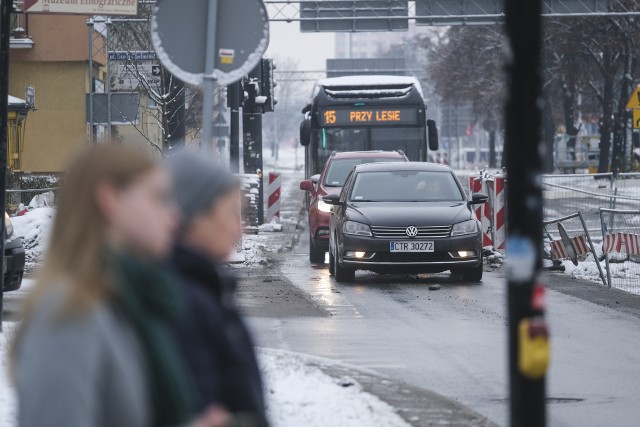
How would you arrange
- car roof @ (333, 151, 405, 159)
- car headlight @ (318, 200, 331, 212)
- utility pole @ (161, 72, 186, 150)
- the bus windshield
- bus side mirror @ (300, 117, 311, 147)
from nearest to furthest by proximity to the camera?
car headlight @ (318, 200, 331, 212)
car roof @ (333, 151, 405, 159)
utility pole @ (161, 72, 186, 150)
the bus windshield
bus side mirror @ (300, 117, 311, 147)

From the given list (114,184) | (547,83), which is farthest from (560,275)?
(547,83)

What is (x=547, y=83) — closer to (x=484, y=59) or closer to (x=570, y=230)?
(x=484, y=59)

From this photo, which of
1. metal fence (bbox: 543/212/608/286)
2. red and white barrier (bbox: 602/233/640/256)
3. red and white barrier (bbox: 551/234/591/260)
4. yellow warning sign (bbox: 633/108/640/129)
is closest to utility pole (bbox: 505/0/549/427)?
red and white barrier (bbox: 602/233/640/256)

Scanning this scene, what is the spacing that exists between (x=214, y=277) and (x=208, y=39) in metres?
5.01

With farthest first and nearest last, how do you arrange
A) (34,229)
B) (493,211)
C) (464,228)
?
1. (34,229)
2. (493,211)
3. (464,228)

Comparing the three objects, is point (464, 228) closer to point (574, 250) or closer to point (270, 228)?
point (574, 250)

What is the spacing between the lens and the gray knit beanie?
3.05 m

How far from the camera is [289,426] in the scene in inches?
307

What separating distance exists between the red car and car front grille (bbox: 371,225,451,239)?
3.14 meters

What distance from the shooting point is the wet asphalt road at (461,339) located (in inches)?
370

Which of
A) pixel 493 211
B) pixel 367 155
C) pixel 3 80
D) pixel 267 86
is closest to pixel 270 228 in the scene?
pixel 267 86

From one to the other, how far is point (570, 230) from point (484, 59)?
2012 inches

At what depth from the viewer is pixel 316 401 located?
8.50 metres

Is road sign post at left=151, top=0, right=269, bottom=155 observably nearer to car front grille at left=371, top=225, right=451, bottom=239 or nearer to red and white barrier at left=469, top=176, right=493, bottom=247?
car front grille at left=371, top=225, right=451, bottom=239
